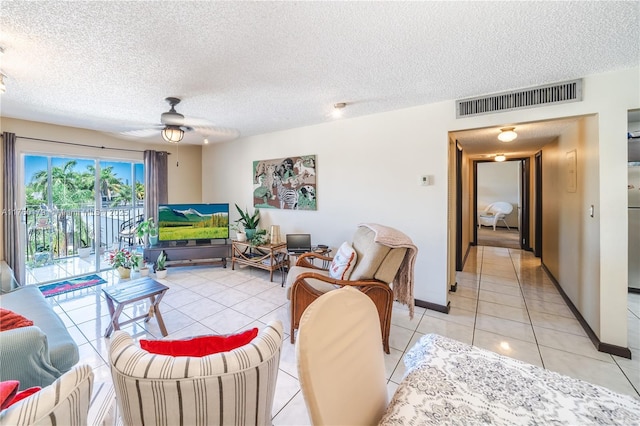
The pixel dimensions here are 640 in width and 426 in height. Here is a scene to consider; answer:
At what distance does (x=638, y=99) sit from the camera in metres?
2.09

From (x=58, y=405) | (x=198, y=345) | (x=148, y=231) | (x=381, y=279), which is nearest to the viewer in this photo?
(x=58, y=405)

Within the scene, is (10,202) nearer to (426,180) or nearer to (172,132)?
(172,132)

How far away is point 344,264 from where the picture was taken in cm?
252

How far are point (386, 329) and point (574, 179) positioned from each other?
278 cm

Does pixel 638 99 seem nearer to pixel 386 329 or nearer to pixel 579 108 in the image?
pixel 579 108

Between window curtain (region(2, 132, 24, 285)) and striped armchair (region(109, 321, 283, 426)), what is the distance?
4262 mm

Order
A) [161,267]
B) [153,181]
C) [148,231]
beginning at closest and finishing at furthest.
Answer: [161,267] < [148,231] < [153,181]

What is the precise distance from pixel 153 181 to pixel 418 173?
4706 millimetres

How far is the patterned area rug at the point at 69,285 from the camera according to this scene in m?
3.54

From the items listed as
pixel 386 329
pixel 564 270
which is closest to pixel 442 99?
pixel 386 329

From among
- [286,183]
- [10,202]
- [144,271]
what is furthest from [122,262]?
[286,183]

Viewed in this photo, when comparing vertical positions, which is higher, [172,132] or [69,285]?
[172,132]

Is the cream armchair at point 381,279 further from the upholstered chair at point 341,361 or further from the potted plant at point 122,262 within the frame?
the potted plant at point 122,262

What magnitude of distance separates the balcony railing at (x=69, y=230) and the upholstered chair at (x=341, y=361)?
5.10 m
